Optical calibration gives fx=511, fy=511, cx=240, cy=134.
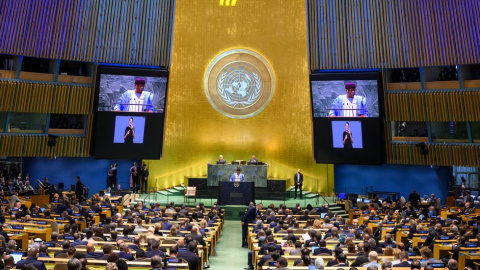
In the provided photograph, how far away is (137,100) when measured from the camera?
842 inches

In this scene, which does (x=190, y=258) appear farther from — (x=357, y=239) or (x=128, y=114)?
(x=128, y=114)

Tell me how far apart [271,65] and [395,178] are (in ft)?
26.0

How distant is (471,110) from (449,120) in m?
0.93

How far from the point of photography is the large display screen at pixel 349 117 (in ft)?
69.1

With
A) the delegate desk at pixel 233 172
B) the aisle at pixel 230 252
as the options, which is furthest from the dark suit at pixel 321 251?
the delegate desk at pixel 233 172

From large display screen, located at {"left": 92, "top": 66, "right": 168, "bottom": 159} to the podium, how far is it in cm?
366

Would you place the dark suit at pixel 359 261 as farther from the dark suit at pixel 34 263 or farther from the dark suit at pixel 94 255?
the dark suit at pixel 34 263

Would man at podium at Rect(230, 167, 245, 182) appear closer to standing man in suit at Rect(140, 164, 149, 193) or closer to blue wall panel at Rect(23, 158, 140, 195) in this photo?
standing man in suit at Rect(140, 164, 149, 193)

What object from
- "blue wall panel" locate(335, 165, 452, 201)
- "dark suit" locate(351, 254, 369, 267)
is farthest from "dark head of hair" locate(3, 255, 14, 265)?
"blue wall panel" locate(335, 165, 452, 201)

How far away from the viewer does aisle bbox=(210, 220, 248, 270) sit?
12.7 meters

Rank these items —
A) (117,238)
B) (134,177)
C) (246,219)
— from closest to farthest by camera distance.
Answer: (117,238) → (246,219) → (134,177)

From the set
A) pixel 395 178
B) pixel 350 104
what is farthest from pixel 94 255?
pixel 395 178

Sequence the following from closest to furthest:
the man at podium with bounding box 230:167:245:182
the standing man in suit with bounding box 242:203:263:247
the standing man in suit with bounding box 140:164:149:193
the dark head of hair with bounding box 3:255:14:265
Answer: the dark head of hair with bounding box 3:255:14:265
the standing man in suit with bounding box 242:203:263:247
the man at podium with bounding box 230:167:245:182
the standing man in suit with bounding box 140:164:149:193

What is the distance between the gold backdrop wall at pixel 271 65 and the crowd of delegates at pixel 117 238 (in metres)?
8.08
